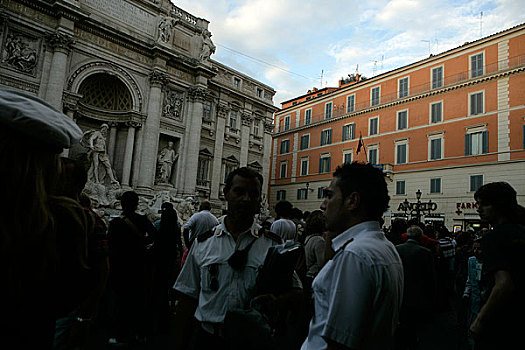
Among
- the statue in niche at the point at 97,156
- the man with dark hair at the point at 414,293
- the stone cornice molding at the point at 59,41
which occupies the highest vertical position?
the stone cornice molding at the point at 59,41

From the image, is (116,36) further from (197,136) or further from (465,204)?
(465,204)

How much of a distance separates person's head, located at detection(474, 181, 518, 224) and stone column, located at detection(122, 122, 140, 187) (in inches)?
704

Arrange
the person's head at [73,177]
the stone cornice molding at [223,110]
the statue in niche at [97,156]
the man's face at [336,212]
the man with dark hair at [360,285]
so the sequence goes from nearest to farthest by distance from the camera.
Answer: the man with dark hair at [360,285], the man's face at [336,212], the person's head at [73,177], the statue in niche at [97,156], the stone cornice molding at [223,110]

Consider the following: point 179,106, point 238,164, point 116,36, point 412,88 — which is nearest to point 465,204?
point 412,88

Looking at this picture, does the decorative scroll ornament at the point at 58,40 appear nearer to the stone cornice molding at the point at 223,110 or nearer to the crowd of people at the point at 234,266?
the stone cornice molding at the point at 223,110

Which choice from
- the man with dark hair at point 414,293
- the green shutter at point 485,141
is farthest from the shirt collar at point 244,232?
the green shutter at point 485,141

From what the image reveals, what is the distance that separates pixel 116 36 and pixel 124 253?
1681 centimetres

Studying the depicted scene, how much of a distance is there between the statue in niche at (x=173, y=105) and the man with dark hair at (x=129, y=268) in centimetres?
1664

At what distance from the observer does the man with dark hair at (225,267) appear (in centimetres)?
222

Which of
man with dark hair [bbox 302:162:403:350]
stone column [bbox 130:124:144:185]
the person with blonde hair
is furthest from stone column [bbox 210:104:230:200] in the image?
the person with blonde hair

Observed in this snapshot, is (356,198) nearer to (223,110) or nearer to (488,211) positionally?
(488,211)

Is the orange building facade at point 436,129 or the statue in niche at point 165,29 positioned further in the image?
the orange building facade at point 436,129

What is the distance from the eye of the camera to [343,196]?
179cm

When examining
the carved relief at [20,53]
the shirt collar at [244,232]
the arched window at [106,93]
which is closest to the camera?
the shirt collar at [244,232]
